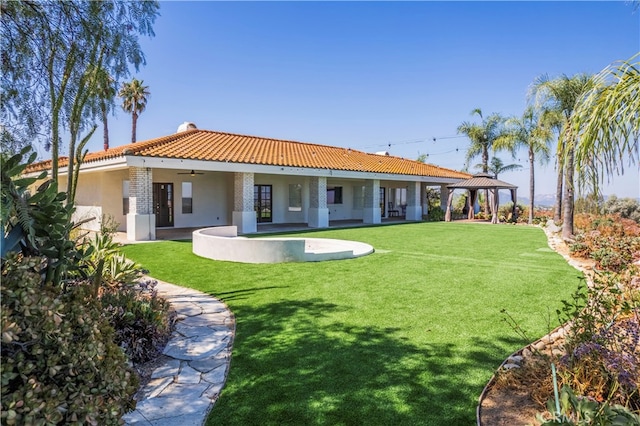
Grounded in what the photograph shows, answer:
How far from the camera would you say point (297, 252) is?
11758 millimetres

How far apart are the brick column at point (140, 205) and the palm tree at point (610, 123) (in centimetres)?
1685

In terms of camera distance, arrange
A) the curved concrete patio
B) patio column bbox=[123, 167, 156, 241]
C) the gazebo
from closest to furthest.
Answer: the curved concrete patio
patio column bbox=[123, 167, 156, 241]
the gazebo

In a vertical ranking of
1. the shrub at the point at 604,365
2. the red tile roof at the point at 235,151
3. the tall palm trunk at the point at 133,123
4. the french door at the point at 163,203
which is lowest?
the shrub at the point at 604,365

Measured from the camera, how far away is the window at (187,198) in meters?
23.1

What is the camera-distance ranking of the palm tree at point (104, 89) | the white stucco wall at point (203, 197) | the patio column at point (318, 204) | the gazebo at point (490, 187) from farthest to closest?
the gazebo at point (490, 187) < the patio column at point (318, 204) < the white stucco wall at point (203, 197) < the palm tree at point (104, 89)

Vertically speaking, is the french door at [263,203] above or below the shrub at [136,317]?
above

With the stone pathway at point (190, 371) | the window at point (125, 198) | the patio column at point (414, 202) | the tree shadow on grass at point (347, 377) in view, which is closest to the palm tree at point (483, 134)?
the patio column at point (414, 202)

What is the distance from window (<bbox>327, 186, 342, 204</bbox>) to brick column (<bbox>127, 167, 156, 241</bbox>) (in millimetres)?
15642

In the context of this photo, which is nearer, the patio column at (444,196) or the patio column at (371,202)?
the patio column at (371,202)

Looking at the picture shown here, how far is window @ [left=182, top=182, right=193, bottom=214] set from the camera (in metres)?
23.1

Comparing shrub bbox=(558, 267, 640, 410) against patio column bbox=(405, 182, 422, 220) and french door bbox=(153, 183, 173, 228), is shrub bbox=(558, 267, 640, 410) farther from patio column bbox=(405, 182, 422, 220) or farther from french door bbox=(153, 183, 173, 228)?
patio column bbox=(405, 182, 422, 220)

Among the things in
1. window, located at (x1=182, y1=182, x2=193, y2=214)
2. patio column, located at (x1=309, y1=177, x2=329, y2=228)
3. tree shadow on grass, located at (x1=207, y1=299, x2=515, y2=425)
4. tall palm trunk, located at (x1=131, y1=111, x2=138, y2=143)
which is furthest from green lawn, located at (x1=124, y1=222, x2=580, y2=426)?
tall palm trunk, located at (x1=131, y1=111, x2=138, y2=143)

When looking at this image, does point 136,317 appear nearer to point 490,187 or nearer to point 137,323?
point 137,323

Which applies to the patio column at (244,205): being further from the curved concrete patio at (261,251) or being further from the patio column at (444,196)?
the patio column at (444,196)
